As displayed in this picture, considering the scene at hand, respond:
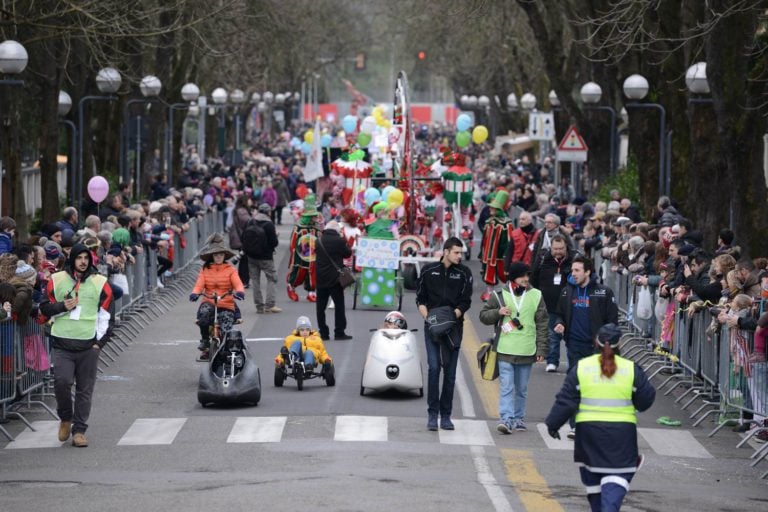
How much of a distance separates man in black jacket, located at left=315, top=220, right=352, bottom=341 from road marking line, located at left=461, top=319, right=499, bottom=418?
5.43ft

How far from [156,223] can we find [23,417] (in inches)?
548

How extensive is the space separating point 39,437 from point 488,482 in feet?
15.1

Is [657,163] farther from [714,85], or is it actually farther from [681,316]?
[681,316]

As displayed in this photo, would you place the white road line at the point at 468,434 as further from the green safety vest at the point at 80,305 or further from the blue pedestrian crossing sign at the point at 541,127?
the blue pedestrian crossing sign at the point at 541,127

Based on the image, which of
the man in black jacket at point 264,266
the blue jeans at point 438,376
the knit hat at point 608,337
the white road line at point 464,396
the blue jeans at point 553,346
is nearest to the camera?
the knit hat at point 608,337

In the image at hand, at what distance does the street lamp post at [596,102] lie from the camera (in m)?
36.1

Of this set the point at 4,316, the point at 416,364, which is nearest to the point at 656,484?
the point at 416,364

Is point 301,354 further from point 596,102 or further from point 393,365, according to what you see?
point 596,102

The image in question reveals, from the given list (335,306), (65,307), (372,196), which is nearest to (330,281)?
(335,306)

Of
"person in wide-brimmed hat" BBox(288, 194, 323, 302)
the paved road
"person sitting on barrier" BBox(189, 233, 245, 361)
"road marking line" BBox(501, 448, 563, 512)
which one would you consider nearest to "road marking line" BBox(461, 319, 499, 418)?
the paved road

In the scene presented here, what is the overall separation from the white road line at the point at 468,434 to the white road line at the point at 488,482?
12.8 inches

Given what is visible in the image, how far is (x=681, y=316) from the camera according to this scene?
765 inches

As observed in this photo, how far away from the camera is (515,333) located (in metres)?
15.8

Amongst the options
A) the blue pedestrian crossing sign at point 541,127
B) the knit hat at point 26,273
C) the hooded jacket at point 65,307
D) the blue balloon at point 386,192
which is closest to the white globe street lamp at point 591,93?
the blue balloon at point 386,192
